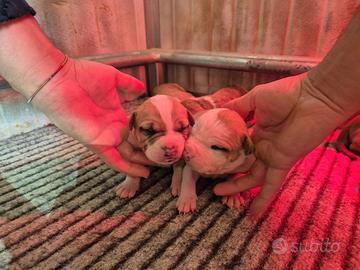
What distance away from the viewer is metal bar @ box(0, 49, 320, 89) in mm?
1377

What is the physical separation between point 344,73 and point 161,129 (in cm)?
48

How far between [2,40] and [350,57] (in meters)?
0.84

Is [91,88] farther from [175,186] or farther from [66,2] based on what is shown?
[66,2]

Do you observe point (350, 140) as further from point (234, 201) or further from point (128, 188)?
point (128, 188)

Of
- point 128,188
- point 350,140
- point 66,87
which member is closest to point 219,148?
point 128,188

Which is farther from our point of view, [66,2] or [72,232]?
[66,2]

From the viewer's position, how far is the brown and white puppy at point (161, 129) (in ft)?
2.63

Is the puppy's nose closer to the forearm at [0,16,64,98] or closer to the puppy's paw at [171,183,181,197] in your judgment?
the puppy's paw at [171,183,181,197]

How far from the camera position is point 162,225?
0.81 metres

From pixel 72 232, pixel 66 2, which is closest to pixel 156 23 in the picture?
pixel 66 2

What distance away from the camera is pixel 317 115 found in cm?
64

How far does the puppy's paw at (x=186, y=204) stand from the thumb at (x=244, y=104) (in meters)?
0.31

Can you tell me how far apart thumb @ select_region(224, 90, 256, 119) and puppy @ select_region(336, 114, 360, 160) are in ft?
1.90

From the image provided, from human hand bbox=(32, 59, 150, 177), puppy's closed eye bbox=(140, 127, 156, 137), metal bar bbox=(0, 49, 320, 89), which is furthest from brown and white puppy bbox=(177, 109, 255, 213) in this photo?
metal bar bbox=(0, 49, 320, 89)
